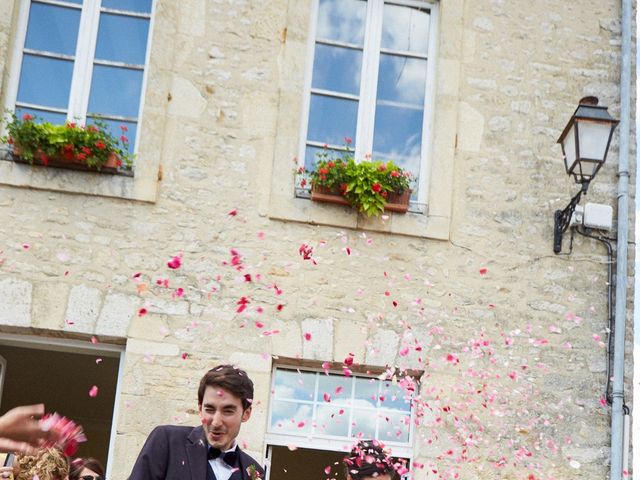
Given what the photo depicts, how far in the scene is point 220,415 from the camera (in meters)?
4.38

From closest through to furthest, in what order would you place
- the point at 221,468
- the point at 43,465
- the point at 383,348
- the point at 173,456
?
the point at 43,465, the point at 173,456, the point at 221,468, the point at 383,348

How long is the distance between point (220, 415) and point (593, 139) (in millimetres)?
4198

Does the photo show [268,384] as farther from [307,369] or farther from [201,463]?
[201,463]

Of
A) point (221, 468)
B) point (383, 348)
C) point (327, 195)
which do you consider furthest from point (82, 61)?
point (221, 468)

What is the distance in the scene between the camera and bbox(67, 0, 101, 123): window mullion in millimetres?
8070

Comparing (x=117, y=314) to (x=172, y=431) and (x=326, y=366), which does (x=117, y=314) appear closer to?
(x=326, y=366)

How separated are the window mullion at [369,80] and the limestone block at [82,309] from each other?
7.36 feet

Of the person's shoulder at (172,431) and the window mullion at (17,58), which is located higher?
the window mullion at (17,58)

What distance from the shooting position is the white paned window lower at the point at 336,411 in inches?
309

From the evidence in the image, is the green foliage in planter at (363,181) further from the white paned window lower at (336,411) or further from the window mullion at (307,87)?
the white paned window lower at (336,411)

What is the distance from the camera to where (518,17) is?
8.65 meters

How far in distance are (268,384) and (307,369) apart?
14.2 inches

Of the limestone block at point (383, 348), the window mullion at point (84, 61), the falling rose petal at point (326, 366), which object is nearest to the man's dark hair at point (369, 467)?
the falling rose petal at point (326, 366)

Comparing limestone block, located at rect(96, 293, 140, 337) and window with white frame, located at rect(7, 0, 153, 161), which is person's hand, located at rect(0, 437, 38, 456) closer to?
limestone block, located at rect(96, 293, 140, 337)
